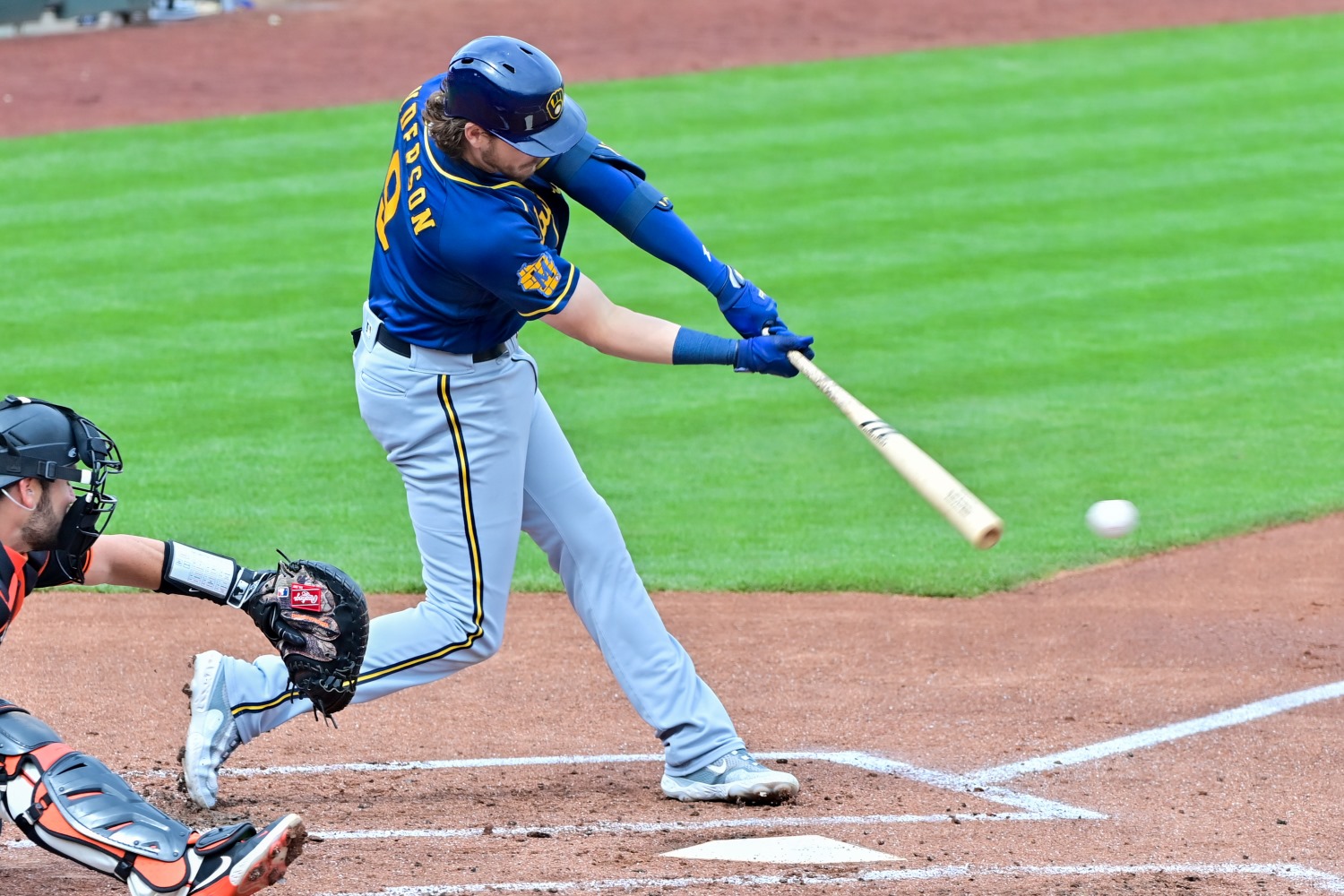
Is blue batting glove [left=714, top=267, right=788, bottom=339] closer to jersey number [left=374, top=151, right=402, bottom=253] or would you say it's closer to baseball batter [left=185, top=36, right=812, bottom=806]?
baseball batter [left=185, top=36, right=812, bottom=806]

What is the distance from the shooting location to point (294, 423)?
8.62 metres

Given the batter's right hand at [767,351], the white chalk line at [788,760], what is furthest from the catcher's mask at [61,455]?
the batter's right hand at [767,351]

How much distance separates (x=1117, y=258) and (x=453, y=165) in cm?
808

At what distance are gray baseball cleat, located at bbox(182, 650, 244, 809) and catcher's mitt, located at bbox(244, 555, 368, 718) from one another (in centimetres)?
42

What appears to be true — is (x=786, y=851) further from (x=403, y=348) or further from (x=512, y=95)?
(x=512, y=95)

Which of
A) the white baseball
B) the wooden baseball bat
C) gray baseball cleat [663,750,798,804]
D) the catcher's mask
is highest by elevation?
the white baseball

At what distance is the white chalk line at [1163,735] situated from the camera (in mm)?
4688

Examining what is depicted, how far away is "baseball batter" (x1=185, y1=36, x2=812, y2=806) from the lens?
4090 millimetres

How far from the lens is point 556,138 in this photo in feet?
13.6

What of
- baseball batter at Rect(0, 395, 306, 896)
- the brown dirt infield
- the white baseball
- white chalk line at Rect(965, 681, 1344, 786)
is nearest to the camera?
baseball batter at Rect(0, 395, 306, 896)

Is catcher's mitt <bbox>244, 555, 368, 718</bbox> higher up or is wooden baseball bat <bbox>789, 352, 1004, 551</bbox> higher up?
wooden baseball bat <bbox>789, 352, 1004, 551</bbox>

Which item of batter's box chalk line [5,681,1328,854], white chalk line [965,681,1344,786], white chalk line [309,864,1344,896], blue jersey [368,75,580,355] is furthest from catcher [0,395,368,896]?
white chalk line [965,681,1344,786]

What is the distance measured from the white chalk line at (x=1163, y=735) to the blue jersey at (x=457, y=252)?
171 centimetres

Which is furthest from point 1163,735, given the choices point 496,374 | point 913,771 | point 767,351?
point 496,374
